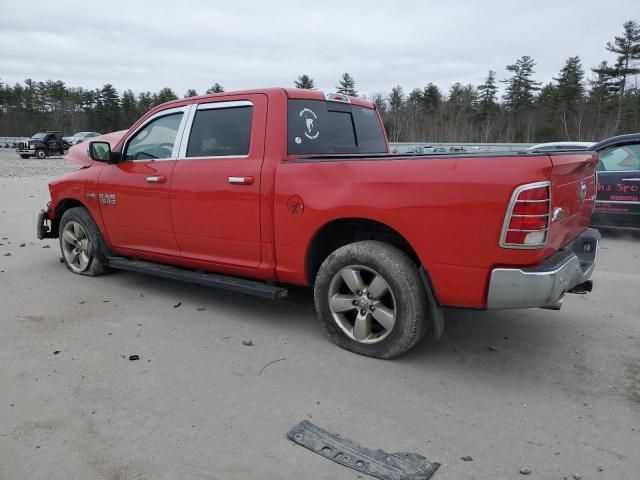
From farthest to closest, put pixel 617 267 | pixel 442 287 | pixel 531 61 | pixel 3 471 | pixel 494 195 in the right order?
1. pixel 531 61
2. pixel 617 267
3. pixel 442 287
4. pixel 494 195
5. pixel 3 471

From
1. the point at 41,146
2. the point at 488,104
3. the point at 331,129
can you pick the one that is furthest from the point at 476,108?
the point at 331,129

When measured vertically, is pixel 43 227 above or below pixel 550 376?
Answer: above

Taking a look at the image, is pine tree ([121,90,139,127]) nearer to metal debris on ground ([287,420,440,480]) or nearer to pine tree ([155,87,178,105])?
pine tree ([155,87,178,105])

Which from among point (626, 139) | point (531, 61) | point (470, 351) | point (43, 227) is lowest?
point (470, 351)

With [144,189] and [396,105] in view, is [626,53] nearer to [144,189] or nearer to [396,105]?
[396,105]

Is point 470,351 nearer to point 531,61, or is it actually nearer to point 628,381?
point 628,381

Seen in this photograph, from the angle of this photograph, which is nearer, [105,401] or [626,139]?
[105,401]

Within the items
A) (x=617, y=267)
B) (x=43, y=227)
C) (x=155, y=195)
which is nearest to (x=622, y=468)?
(x=155, y=195)

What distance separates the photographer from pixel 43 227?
20.5ft

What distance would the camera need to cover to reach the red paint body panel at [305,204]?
9.79 feet

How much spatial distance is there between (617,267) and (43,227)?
707cm

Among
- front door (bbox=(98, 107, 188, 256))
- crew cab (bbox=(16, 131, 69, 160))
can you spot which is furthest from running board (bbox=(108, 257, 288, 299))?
crew cab (bbox=(16, 131, 69, 160))

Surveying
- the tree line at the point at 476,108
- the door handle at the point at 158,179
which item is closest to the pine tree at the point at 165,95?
the tree line at the point at 476,108

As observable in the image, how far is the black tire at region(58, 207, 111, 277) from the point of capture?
554cm
